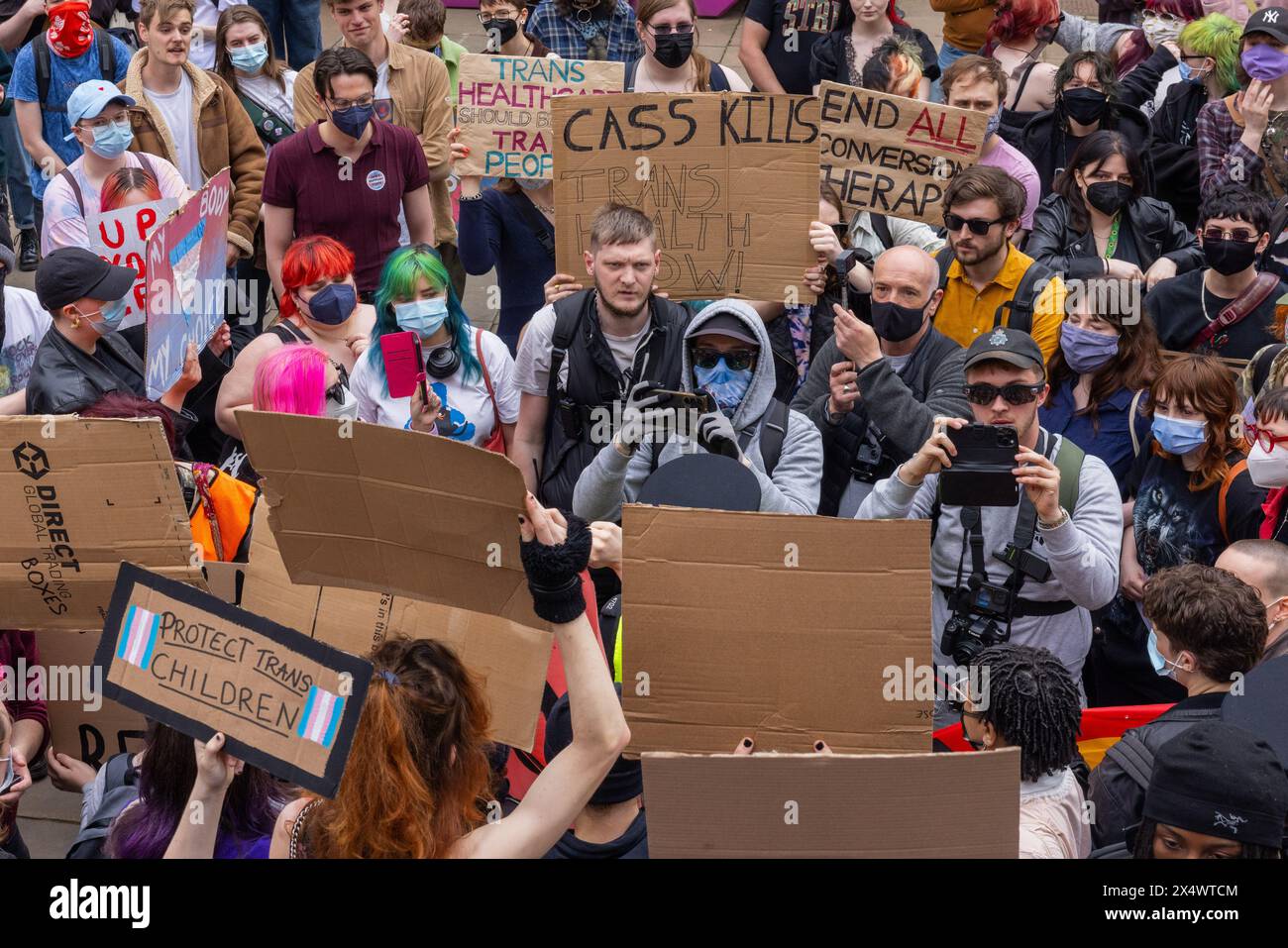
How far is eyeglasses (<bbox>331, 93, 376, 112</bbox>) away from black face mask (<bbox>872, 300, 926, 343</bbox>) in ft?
8.44

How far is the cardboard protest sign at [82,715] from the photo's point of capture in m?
4.36

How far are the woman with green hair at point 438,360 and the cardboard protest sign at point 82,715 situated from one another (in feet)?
4.52

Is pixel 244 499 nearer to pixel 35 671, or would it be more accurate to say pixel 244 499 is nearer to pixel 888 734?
pixel 35 671

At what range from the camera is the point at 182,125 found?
24.6 feet

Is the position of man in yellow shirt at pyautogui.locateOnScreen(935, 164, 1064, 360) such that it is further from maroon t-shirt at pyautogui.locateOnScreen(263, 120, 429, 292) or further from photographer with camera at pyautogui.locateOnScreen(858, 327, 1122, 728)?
maroon t-shirt at pyautogui.locateOnScreen(263, 120, 429, 292)

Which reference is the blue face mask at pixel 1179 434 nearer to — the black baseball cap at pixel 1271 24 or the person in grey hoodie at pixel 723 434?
the person in grey hoodie at pixel 723 434

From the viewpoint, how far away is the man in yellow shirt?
5777mm

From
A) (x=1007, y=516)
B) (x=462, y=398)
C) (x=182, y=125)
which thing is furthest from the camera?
(x=182, y=125)

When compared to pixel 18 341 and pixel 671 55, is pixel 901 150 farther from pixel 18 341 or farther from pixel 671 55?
pixel 18 341

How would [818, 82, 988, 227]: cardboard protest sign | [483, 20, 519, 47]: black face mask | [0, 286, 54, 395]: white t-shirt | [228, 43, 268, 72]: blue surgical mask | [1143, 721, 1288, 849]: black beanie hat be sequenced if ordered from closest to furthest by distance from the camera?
[1143, 721, 1288, 849]: black beanie hat
[818, 82, 988, 227]: cardboard protest sign
[0, 286, 54, 395]: white t-shirt
[228, 43, 268, 72]: blue surgical mask
[483, 20, 519, 47]: black face mask

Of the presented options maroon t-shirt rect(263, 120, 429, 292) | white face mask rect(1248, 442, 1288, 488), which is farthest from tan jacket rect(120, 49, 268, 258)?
white face mask rect(1248, 442, 1288, 488)

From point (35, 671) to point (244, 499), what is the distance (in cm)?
78

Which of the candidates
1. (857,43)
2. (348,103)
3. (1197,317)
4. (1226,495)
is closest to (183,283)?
(348,103)

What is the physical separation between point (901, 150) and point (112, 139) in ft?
11.2
